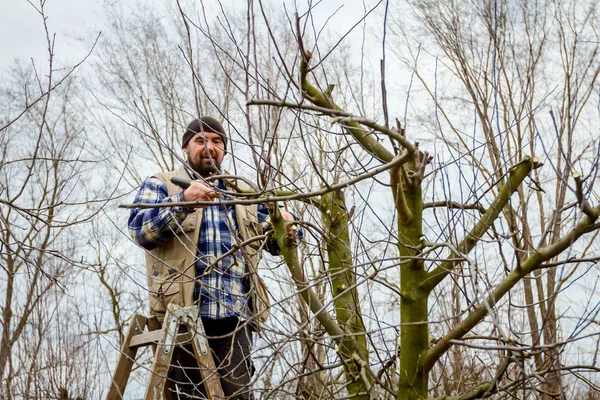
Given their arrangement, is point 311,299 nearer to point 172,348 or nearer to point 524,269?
point 524,269

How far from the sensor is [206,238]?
3865 mm

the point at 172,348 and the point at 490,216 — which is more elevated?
the point at 490,216

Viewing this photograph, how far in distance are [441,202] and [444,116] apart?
487 cm

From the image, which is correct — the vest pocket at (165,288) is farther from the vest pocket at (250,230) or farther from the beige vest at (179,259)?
the vest pocket at (250,230)

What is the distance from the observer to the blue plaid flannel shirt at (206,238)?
360cm

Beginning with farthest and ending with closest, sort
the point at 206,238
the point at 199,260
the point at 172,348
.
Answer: the point at 206,238
the point at 199,260
the point at 172,348

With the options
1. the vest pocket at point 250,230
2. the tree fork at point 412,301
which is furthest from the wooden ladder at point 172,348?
the tree fork at point 412,301

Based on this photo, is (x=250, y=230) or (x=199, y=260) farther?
(x=250, y=230)

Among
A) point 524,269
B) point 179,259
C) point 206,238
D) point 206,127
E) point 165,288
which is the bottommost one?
point 524,269

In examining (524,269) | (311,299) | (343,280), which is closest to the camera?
(524,269)

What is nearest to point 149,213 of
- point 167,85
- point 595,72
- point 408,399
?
point 408,399

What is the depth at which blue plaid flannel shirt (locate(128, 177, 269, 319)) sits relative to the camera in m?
3.60

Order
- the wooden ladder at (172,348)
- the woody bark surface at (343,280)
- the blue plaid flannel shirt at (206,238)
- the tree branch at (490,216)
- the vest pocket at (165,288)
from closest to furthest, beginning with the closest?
the tree branch at (490,216) < the woody bark surface at (343,280) < the wooden ladder at (172,348) < the blue plaid flannel shirt at (206,238) < the vest pocket at (165,288)

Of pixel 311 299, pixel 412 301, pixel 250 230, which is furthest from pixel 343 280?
pixel 250 230
